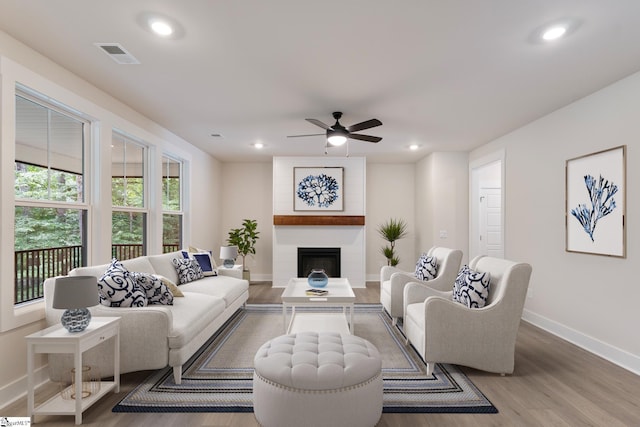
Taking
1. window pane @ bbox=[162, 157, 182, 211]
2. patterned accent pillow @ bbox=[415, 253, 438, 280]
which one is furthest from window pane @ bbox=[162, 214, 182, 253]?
patterned accent pillow @ bbox=[415, 253, 438, 280]

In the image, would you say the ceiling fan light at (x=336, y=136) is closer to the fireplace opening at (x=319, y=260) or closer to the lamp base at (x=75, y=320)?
the lamp base at (x=75, y=320)

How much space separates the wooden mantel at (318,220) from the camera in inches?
270

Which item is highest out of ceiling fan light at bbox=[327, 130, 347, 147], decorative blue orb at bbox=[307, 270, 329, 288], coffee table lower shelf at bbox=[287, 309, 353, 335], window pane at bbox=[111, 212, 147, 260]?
ceiling fan light at bbox=[327, 130, 347, 147]

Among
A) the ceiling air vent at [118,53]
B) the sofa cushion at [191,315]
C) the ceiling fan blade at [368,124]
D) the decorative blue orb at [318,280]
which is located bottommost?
the sofa cushion at [191,315]

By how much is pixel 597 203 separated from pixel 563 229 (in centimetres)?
55

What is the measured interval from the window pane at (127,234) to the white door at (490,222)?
17.5 feet

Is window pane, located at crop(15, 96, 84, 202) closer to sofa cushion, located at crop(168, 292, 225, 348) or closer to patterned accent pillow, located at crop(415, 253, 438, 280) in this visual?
sofa cushion, located at crop(168, 292, 225, 348)

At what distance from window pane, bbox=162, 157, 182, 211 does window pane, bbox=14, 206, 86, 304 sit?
187cm

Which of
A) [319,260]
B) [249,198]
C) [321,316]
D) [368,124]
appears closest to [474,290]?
[321,316]

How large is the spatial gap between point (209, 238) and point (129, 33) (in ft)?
15.7

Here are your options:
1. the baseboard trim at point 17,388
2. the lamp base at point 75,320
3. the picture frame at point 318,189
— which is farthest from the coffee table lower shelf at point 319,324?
the picture frame at point 318,189

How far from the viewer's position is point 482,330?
283 cm

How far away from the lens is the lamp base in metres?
2.26

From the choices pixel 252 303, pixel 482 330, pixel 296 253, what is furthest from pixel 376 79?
pixel 296 253
